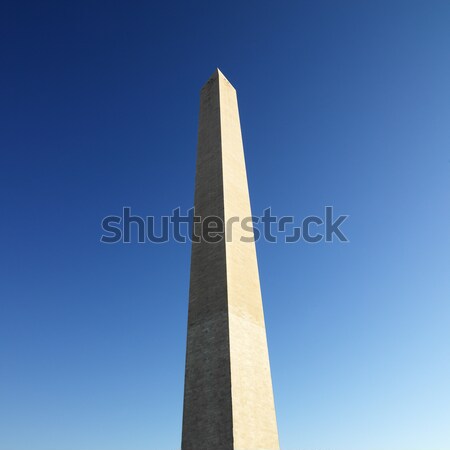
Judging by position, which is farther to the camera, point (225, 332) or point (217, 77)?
point (217, 77)

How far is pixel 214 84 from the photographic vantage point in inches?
759

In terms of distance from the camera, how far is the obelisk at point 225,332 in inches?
427

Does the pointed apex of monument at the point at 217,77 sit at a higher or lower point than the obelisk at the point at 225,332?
higher

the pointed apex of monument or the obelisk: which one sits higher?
the pointed apex of monument

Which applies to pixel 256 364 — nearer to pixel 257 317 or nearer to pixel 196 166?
pixel 257 317

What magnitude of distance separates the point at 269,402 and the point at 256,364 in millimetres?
1110

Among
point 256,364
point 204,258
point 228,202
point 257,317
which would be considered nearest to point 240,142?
point 228,202

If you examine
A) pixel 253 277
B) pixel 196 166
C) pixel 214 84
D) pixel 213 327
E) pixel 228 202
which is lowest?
pixel 213 327

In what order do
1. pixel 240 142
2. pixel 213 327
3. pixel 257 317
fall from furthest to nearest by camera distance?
pixel 240 142
pixel 257 317
pixel 213 327

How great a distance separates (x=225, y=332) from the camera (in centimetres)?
1181

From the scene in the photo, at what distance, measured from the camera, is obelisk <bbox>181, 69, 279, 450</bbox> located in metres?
10.9

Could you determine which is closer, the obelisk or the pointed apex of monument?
the obelisk

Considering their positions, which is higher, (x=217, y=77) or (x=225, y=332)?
(x=217, y=77)

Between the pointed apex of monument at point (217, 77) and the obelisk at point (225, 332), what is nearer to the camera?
the obelisk at point (225, 332)
